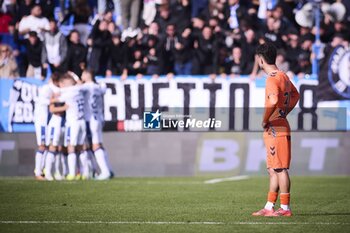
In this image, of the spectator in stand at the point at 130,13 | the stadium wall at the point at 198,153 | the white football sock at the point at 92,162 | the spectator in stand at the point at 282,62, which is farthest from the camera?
the spectator in stand at the point at 130,13

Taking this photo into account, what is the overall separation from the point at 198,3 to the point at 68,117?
5.64m

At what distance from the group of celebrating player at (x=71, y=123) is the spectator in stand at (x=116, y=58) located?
1.41m

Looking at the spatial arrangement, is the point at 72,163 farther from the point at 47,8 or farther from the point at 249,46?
the point at 249,46

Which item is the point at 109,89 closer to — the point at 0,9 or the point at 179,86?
the point at 179,86

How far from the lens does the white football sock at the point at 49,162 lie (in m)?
21.2

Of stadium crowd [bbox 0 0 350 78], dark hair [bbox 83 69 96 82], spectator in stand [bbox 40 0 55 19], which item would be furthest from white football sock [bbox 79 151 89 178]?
spectator in stand [bbox 40 0 55 19]

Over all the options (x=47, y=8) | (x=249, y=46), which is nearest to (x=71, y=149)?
(x=47, y=8)

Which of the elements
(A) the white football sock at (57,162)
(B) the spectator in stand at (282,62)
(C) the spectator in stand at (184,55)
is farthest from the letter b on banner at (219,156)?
(A) the white football sock at (57,162)

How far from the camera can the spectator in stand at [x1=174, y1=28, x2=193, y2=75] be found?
22.7 m

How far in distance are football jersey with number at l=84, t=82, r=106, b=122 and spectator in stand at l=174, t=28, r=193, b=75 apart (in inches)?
87.4

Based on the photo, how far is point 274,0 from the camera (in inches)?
977

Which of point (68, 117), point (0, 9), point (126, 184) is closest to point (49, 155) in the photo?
point (68, 117)

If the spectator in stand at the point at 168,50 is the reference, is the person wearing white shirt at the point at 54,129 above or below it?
below

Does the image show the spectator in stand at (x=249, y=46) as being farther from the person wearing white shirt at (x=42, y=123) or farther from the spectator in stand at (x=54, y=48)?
the person wearing white shirt at (x=42, y=123)
